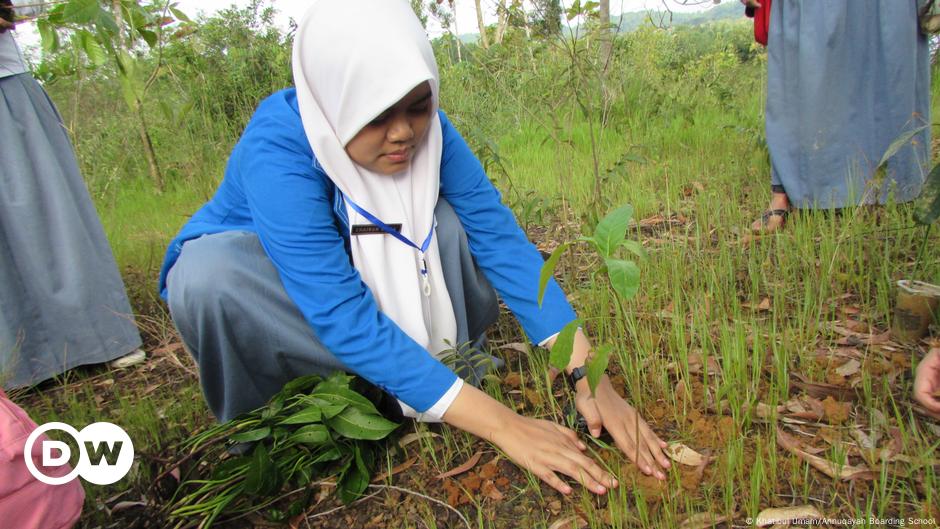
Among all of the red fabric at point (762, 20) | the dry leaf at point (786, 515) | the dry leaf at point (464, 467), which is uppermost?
the red fabric at point (762, 20)

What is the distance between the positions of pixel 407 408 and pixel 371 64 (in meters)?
0.77

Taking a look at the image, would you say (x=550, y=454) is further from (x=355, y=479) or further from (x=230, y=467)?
(x=230, y=467)

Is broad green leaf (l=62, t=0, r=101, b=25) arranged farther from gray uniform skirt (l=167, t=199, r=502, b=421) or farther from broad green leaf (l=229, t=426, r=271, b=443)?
broad green leaf (l=229, t=426, r=271, b=443)

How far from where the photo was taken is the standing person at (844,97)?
90.1 inches

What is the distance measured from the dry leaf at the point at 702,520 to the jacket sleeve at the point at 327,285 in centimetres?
52

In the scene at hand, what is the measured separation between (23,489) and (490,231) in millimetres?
1112

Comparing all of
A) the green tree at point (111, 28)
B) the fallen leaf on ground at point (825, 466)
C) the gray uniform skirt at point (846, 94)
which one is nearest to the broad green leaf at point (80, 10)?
the green tree at point (111, 28)

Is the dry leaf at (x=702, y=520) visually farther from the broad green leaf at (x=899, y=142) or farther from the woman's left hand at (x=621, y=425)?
the broad green leaf at (x=899, y=142)

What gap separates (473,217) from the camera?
5.59 ft

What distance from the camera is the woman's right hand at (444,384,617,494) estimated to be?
4.10 feet

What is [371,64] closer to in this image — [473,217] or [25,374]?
[473,217]

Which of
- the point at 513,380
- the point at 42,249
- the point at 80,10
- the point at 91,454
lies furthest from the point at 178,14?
the point at 513,380

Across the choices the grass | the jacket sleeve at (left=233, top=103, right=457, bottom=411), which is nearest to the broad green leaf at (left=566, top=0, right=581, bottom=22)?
the grass

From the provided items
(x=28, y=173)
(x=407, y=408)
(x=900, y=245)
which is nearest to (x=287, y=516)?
(x=407, y=408)
